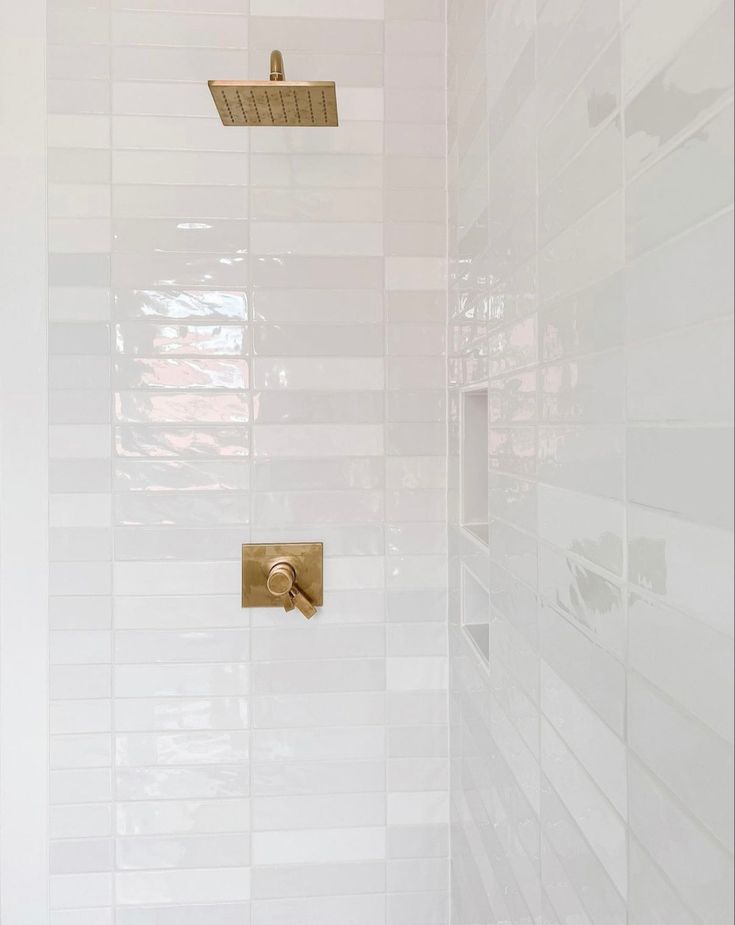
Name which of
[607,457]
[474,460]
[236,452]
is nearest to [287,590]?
[236,452]

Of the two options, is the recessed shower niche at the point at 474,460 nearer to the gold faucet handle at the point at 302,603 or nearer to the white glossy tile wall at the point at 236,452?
the white glossy tile wall at the point at 236,452

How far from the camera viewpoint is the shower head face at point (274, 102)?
1077mm

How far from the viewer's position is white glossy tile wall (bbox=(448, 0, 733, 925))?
476mm

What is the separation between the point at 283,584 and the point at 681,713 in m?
0.86

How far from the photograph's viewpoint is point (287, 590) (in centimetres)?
128

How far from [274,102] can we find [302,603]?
0.87m

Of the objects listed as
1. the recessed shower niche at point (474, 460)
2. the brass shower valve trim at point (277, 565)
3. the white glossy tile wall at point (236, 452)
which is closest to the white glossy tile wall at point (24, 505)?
the white glossy tile wall at point (236, 452)

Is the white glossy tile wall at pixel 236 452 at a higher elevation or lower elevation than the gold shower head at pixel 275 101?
lower

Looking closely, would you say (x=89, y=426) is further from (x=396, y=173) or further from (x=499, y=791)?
(x=499, y=791)

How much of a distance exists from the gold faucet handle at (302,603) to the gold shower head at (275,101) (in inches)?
33.4

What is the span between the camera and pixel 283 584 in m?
1.28

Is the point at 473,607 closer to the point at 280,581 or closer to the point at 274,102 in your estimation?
the point at 280,581

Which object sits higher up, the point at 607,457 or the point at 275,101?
the point at 275,101

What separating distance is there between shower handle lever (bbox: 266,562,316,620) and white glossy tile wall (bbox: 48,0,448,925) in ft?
0.27
